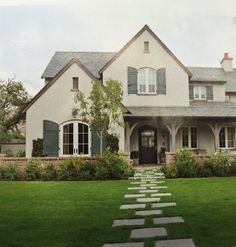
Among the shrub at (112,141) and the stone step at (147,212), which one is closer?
the stone step at (147,212)

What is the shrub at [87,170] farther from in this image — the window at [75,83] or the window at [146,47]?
A: the window at [146,47]

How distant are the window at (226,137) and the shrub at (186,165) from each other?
6973 millimetres

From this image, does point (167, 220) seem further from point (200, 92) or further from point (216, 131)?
point (200, 92)

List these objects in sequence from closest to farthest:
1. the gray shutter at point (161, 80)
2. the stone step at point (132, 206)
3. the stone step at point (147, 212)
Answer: the stone step at point (147, 212) < the stone step at point (132, 206) < the gray shutter at point (161, 80)

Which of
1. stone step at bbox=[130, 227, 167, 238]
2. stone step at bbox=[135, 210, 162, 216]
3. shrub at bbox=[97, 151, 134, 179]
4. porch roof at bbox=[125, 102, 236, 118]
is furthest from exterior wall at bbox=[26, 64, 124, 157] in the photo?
stone step at bbox=[130, 227, 167, 238]

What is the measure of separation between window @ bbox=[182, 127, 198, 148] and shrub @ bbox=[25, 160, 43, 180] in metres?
8.78

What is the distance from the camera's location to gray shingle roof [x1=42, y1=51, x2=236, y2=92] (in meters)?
20.7

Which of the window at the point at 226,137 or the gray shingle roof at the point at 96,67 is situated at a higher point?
the gray shingle roof at the point at 96,67

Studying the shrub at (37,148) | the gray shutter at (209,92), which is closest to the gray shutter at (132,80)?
the gray shutter at (209,92)

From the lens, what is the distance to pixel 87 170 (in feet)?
42.7

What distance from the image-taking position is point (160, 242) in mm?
4523

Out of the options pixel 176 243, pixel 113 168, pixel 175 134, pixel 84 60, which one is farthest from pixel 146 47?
pixel 176 243

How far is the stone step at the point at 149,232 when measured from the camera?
16.2 feet

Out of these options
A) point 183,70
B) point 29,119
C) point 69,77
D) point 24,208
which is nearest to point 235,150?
point 183,70
